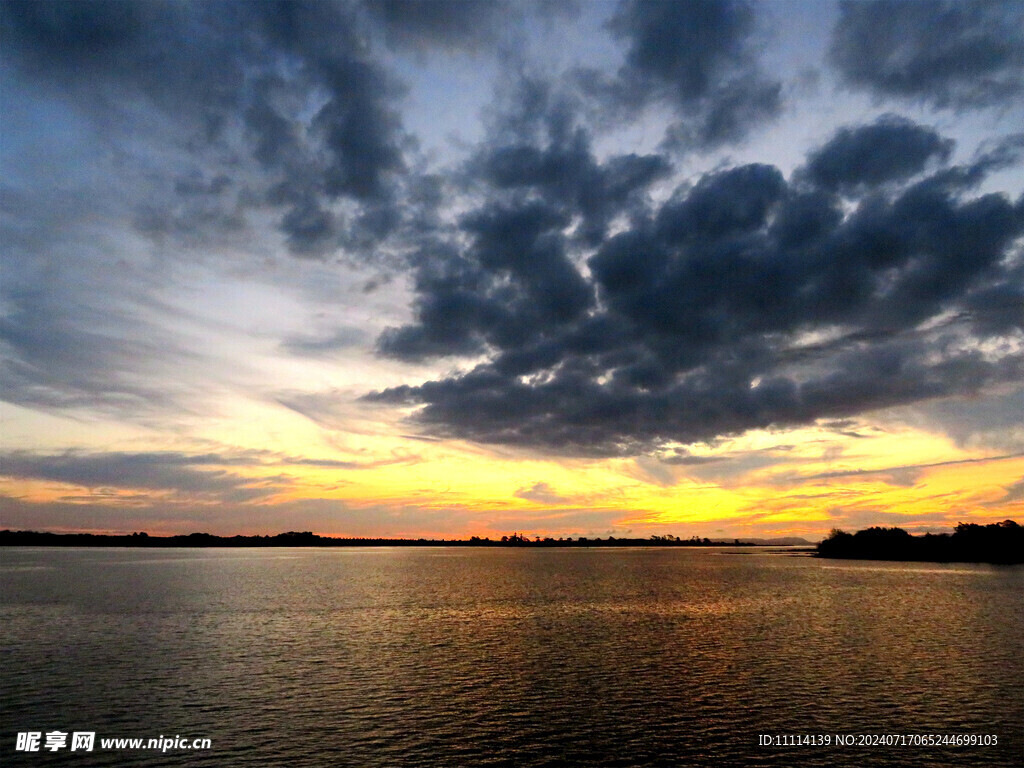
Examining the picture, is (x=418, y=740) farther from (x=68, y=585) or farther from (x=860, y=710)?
(x=68, y=585)

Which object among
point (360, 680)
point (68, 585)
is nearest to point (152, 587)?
point (68, 585)

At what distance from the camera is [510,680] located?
133 feet

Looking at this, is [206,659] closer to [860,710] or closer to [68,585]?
[860,710]

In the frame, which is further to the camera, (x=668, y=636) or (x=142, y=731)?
(x=668, y=636)

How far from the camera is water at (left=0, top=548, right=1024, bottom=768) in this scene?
28.4 meters

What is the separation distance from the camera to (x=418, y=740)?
29.2 metres

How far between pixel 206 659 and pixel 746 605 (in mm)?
63471

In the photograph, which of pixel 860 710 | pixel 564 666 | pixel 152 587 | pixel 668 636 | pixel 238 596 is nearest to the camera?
pixel 860 710

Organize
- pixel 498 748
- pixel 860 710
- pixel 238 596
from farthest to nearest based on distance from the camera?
pixel 238 596, pixel 860 710, pixel 498 748

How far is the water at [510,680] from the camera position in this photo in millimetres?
28375

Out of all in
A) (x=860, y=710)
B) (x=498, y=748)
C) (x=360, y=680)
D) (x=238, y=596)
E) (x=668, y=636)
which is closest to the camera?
(x=498, y=748)

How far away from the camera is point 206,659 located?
150 feet

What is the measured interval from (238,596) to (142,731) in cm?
6488

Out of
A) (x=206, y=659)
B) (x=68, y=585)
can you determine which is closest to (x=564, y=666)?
(x=206, y=659)
